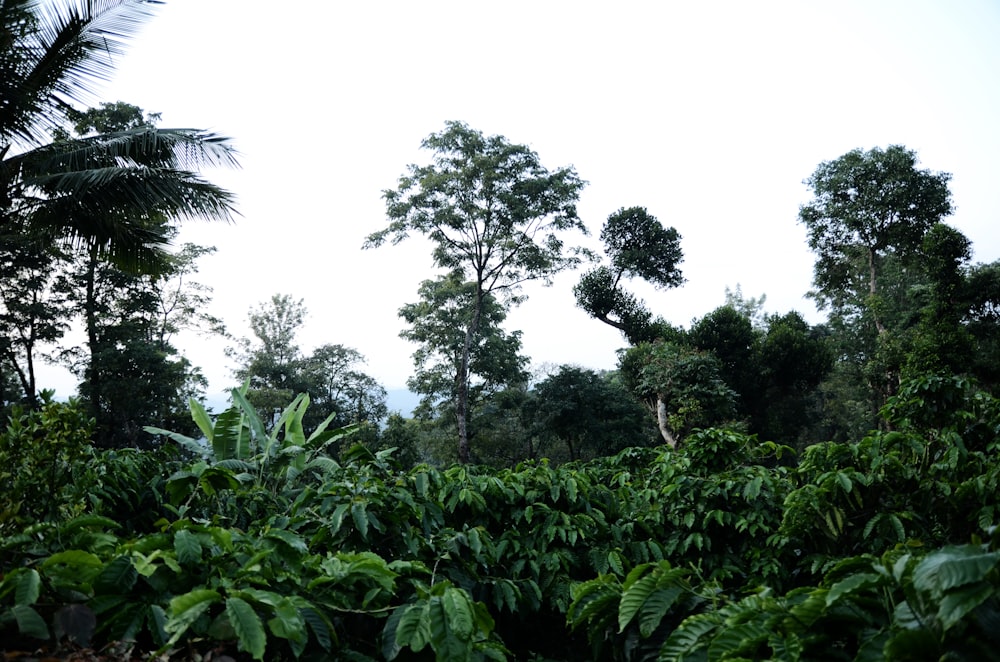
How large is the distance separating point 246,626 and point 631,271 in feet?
69.1

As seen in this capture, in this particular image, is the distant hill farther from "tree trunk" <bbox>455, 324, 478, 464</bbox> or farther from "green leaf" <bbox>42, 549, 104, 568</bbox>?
"green leaf" <bbox>42, 549, 104, 568</bbox>

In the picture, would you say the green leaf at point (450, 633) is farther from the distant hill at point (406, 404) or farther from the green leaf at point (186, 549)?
the distant hill at point (406, 404)

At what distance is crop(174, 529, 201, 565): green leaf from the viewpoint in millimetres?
1729

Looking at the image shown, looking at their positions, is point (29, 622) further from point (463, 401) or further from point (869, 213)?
point (869, 213)

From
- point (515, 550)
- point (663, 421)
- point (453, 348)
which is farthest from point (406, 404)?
point (515, 550)

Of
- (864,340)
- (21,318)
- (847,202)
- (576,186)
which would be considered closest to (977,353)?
(864,340)

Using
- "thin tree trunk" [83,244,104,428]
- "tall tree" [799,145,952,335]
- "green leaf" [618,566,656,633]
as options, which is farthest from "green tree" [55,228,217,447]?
"tall tree" [799,145,952,335]

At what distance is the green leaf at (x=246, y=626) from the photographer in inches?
57.7

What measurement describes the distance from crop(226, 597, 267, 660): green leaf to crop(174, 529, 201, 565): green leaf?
0.27 m

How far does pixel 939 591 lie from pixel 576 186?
1930 cm

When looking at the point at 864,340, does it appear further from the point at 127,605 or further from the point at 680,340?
the point at 127,605

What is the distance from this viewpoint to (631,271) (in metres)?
21.8

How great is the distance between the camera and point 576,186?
19.7 m

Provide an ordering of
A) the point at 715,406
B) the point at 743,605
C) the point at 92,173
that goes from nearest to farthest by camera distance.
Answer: the point at 743,605, the point at 92,173, the point at 715,406
